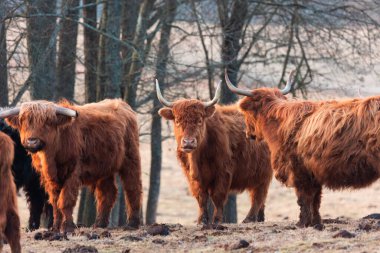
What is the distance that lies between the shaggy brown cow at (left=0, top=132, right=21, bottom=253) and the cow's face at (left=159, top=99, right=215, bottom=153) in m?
3.65

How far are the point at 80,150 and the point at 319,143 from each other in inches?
115

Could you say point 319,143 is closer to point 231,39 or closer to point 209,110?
point 209,110

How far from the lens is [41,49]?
15695 mm

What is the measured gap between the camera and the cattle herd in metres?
10.4

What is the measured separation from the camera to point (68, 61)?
1830 cm

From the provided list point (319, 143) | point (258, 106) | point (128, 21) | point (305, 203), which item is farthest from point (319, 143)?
point (128, 21)

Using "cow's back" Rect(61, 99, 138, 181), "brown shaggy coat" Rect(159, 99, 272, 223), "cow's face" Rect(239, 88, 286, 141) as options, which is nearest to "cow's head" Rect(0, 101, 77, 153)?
"cow's back" Rect(61, 99, 138, 181)

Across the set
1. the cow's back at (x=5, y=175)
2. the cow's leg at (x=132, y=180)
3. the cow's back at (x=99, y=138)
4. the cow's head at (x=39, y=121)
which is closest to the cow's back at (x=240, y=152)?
the cow's leg at (x=132, y=180)

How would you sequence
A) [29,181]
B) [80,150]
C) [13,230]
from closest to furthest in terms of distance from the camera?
1. [13,230]
2. [80,150]
3. [29,181]

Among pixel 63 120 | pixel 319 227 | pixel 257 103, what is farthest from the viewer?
pixel 257 103

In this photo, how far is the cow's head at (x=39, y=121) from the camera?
11102mm

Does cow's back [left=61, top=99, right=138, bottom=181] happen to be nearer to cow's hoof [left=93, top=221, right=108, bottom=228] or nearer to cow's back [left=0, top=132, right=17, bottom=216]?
cow's hoof [left=93, top=221, right=108, bottom=228]

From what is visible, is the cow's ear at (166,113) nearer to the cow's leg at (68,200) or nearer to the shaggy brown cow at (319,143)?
the shaggy brown cow at (319,143)

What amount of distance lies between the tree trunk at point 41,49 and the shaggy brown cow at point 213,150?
3.05 metres
